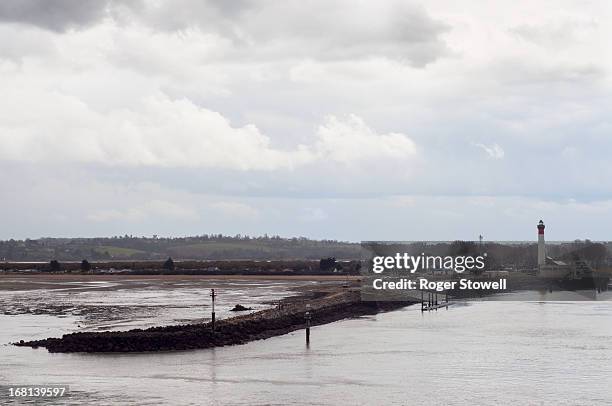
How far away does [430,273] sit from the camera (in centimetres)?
14288

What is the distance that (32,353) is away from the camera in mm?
46531

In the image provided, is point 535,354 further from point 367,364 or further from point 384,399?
point 384,399

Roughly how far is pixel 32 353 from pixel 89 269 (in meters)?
129

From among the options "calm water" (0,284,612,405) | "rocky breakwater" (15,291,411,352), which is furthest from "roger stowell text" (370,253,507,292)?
"calm water" (0,284,612,405)

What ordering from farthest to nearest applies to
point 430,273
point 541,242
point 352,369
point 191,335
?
point 430,273
point 541,242
point 191,335
point 352,369

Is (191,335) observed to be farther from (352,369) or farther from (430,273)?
(430,273)

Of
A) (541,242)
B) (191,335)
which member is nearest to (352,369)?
(191,335)

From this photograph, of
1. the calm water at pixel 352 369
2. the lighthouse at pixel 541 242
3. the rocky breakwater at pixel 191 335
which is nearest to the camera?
the calm water at pixel 352 369

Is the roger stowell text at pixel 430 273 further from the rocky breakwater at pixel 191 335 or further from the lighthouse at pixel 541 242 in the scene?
the rocky breakwater at pixel 191 335

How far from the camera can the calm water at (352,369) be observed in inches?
1438

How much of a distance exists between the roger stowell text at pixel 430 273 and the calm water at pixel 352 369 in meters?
43.6

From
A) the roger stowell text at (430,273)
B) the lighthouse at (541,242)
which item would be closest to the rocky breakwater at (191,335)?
the roger stowell text at (430,273)

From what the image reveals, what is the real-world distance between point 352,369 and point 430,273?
331 ft

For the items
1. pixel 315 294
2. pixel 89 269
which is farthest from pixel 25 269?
pixel 315 294
